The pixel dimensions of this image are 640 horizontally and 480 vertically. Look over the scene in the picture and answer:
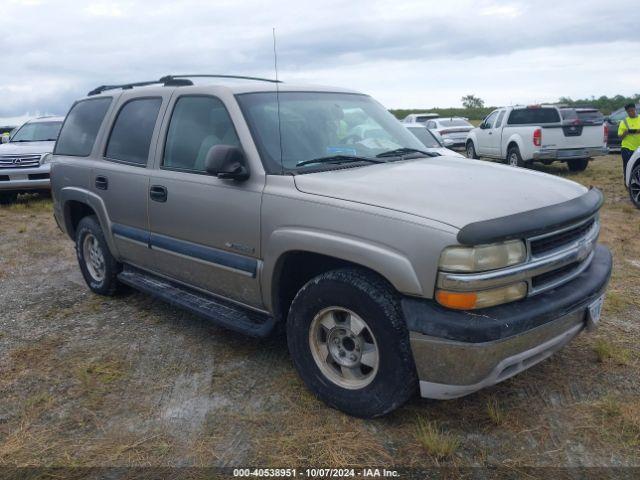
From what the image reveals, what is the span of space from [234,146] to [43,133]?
35.2 feet

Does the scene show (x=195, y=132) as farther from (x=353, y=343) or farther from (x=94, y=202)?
(x=353, y=343)

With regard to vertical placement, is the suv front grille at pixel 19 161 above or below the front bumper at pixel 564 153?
above

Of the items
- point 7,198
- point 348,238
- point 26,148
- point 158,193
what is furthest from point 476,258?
point 7,198

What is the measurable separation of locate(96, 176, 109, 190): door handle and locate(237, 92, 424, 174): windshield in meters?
1.64

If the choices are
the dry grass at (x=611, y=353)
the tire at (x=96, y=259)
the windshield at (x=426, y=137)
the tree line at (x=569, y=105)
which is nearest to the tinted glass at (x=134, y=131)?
the tire at (x=96, y=259)

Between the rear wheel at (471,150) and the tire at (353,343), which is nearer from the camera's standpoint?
the tire at (353,343)

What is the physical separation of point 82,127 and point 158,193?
5.82 ft

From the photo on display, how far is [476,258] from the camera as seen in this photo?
260 cm

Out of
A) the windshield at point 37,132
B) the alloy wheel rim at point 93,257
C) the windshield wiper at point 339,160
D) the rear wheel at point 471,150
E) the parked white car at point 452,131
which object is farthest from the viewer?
the parked white car at point 452,131

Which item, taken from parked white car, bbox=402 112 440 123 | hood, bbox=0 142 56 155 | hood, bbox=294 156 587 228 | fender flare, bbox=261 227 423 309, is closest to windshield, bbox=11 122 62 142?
hood, bbox=0 142 56 155

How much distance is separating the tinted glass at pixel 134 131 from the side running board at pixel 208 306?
942 millimetres

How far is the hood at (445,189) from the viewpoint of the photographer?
2.75 m

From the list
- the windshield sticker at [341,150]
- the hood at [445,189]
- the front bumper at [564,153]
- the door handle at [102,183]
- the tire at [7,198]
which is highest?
the windshield sticker at [341,150]

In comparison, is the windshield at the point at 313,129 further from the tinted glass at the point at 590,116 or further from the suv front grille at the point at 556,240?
the tinted glass at the point at 590,116
